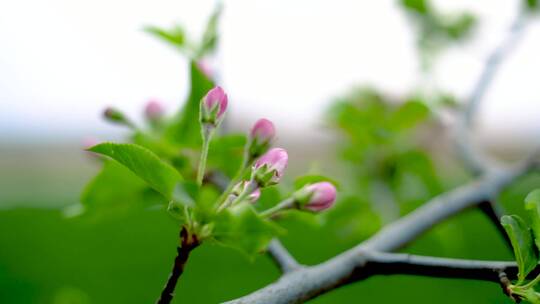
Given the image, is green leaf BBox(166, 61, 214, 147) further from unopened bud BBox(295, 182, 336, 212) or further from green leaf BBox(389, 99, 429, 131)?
green leaf BBox(389, 99, 429, 131)

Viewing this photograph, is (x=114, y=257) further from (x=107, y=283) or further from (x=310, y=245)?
(x=310, y=245)

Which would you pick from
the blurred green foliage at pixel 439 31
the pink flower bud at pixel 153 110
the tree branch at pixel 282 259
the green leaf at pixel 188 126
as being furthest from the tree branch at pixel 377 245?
the blurred green foliage at pixel 439 31

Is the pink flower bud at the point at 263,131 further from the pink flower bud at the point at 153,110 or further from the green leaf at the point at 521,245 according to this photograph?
the pink flower bud at the point at 153,110

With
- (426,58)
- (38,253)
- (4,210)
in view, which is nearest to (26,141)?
(4,210)

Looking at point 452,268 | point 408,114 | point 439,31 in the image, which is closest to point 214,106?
point 452,268

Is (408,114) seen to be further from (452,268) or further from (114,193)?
(452,268)
